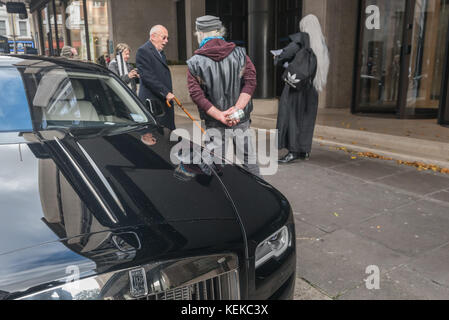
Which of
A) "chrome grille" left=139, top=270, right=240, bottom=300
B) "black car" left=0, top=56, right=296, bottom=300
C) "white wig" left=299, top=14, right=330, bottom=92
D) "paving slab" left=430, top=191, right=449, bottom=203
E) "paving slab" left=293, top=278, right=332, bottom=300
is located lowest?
"paving slab" left=293, top=278, right=332, bottom=300

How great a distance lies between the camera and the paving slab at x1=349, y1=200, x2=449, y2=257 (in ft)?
9.86

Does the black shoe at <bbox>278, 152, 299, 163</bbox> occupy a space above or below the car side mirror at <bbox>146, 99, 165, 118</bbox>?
below

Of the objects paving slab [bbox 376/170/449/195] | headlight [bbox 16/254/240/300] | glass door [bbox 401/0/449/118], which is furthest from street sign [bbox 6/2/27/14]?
headlight [bbox 16/254/240/300]

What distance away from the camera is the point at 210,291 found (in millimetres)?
1483

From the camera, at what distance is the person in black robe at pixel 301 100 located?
4.96 metres

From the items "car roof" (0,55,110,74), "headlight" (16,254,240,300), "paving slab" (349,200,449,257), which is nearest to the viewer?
"headlight" (16,254,240,300)

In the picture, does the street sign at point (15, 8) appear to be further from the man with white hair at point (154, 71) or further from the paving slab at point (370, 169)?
the paving slab at point (370, 169)

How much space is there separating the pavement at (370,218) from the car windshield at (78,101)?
1.77 metres

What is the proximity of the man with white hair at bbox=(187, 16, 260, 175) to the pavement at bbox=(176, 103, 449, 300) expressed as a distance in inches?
46.6

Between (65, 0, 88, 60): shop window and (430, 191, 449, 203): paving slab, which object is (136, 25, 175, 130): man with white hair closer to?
(430, 191, 449, 203): paving slab

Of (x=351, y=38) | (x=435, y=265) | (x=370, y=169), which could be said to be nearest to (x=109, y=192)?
(x=435, y=265)

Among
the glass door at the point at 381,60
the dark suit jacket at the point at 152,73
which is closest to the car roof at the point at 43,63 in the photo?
the dark suit jacket at the point at 152,73

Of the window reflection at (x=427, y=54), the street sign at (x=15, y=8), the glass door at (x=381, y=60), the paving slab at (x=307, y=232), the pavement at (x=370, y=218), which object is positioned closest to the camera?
the pavement at (x=370, y=218)
